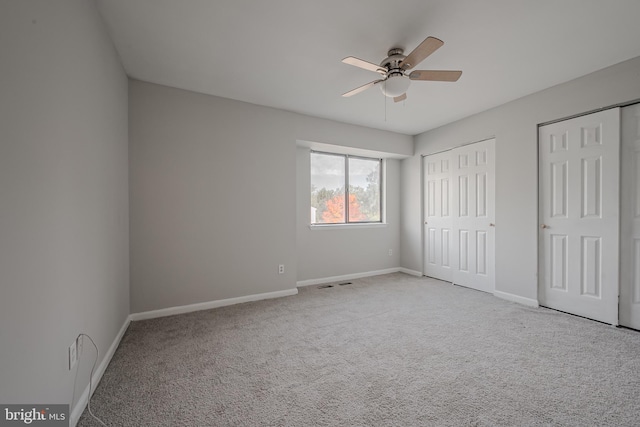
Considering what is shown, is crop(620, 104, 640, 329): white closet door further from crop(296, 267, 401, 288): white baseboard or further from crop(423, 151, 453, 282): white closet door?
crop(296, 267, 401, 288): white baseboard

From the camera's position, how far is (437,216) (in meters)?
4.81

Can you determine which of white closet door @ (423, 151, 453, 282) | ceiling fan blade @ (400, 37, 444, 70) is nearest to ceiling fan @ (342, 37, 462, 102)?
ceiling fan blade @ (400, 37, 444, 70)

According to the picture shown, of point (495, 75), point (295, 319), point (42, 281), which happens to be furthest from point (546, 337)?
point (42, 281)

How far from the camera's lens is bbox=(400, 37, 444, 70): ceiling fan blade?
1830 millimetres

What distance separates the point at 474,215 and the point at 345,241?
2.08 m

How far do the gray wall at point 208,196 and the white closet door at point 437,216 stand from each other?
226 cm

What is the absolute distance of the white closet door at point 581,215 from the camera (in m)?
2.82

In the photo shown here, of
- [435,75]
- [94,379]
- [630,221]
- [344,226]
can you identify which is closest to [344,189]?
[344,226]

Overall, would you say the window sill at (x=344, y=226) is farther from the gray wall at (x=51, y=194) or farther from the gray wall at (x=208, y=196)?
the gray wall at (x=51, y=194)

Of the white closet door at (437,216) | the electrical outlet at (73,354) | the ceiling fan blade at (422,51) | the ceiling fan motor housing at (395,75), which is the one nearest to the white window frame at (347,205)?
the white closet door at (437,216)

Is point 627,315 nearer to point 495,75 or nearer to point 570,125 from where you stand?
point 570,125

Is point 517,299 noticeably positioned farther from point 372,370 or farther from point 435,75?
point 435,75

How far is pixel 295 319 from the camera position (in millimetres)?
3039

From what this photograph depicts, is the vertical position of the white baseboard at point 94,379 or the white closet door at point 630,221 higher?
the white closet door at point 630,221
